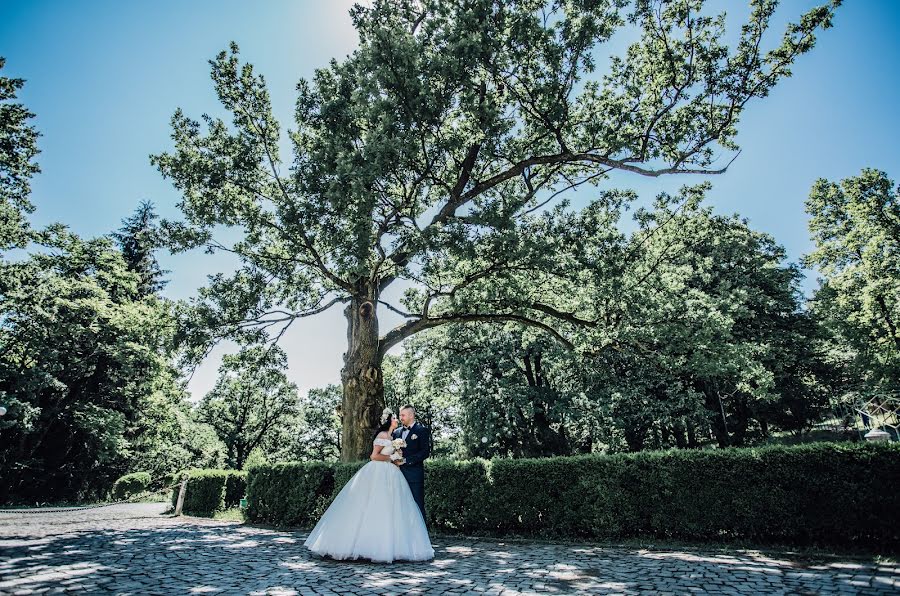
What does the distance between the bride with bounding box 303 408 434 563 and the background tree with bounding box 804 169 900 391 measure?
2874cm

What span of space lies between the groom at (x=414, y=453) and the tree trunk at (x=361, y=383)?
4.70 m

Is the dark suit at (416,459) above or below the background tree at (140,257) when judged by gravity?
below

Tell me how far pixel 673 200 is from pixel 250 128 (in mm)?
13364

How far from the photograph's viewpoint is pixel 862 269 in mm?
25516

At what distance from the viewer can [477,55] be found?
9.53m

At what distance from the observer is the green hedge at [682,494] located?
22.7ft

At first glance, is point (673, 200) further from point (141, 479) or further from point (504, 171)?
point (141, 479)

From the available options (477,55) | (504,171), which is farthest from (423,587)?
(504,171)

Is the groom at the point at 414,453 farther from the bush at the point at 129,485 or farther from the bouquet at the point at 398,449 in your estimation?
the bush at the point at 129,485

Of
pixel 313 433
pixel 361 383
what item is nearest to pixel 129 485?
pixel 313 433

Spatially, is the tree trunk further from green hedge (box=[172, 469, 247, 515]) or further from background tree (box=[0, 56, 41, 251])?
background tree (box=[0, 56, 41, 251])

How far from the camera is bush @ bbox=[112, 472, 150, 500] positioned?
32.2 m

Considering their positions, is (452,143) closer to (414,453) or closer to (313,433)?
(414,453)

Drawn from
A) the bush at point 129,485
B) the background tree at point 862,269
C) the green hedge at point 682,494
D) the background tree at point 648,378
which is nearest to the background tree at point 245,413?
the bush at point 129,485
